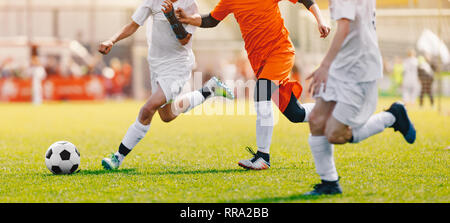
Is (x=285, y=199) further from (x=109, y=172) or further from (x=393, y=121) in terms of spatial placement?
(x=109, y=172)

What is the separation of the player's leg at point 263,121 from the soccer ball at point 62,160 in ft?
5.90

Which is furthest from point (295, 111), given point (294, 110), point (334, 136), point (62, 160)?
point (62, 160)

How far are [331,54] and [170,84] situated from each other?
253 centimetres

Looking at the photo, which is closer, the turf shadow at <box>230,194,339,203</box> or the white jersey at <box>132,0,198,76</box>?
the turf shadow at <box>230,194,339,203</box>

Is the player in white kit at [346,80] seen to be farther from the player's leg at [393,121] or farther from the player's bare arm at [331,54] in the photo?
the player's leg at [393,121]

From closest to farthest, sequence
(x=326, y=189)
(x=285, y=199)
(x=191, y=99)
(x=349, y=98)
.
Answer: (x=349, y=98) < (x=285, y=199) < (x=326, y=189) < (x=191, y=99)

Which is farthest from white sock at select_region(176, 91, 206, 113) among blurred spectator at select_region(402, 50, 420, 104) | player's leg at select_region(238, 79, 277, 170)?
blurred spectator at select_region(402, 50, 420, 104)

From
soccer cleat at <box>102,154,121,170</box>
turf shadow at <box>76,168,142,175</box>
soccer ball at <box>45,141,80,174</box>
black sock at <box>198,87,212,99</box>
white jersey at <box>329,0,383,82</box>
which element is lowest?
turf shadow at <box>76,168,142,175</box>

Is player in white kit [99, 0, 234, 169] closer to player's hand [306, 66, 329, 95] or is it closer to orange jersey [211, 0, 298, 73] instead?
orange jersey [211, 0, 298, 73]

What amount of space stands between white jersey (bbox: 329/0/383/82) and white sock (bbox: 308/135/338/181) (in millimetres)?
548

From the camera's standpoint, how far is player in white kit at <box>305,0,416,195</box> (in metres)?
4.38

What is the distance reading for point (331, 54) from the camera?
437 cm
